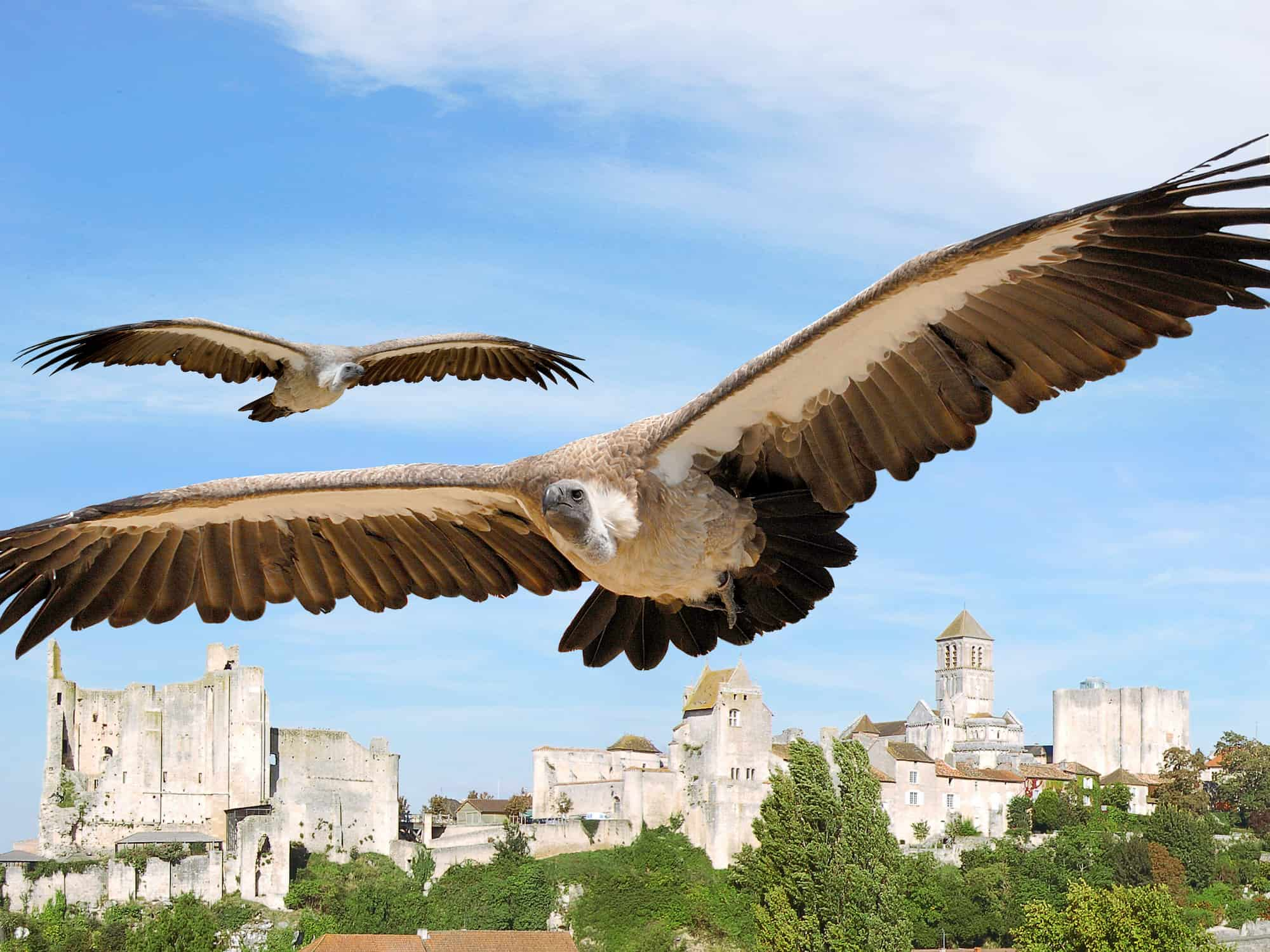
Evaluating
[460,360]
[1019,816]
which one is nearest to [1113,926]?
[1019,816]

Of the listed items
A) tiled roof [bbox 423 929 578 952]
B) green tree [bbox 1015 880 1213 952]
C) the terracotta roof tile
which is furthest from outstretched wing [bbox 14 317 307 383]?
the terracotta roof tile

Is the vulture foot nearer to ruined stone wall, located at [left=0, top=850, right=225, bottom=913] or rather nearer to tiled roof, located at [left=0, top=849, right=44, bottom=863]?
ruined stone wall, located at [left=0, top=850, right=225, bottom=913]

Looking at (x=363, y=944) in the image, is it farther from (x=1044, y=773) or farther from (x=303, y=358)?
(x=1044, y=773)

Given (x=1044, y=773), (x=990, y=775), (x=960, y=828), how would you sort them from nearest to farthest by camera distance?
(x=960, y=828), (x=990, y=775), (x=1044, y=773)

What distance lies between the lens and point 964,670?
9244 centimetres

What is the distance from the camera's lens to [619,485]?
499cm

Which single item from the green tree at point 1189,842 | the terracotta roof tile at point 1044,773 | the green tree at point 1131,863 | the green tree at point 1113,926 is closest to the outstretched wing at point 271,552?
the green tree at point 1113,926

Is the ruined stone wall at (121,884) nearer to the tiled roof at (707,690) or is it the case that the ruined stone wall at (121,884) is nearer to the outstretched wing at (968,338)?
the tiled roof at (707,690)

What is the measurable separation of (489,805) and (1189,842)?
32.3 metres

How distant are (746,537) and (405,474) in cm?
129

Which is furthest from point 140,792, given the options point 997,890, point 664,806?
point 997,890

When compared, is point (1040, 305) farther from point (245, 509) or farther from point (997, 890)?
point (997, 890)

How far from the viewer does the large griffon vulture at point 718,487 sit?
4.39m

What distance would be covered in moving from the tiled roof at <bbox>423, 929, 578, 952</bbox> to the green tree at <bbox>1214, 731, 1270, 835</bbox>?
1515 inches
